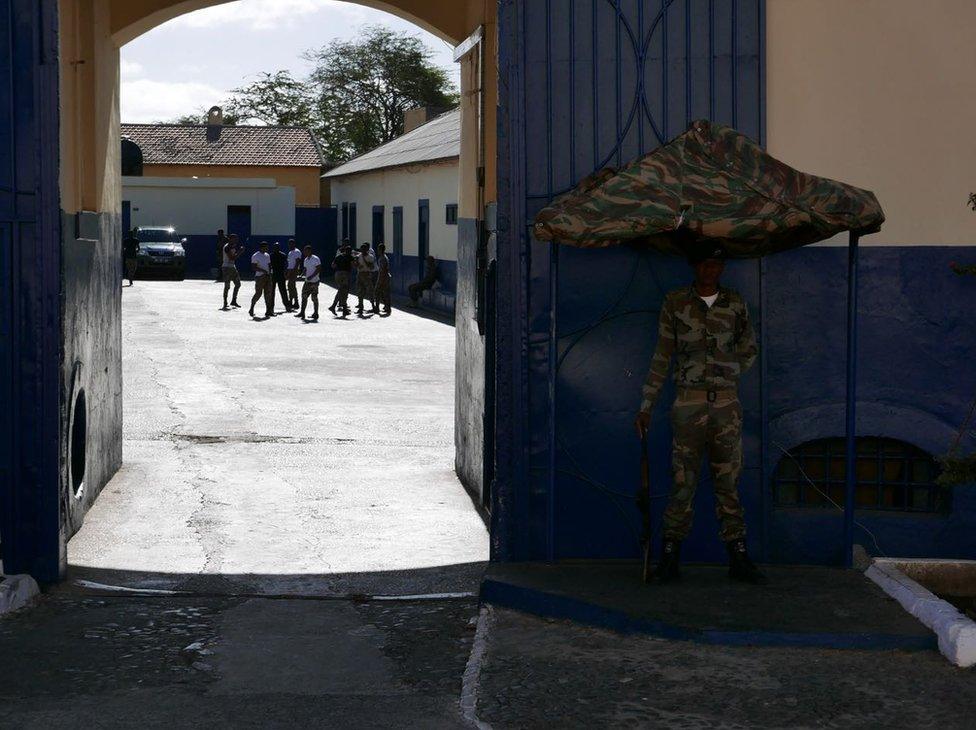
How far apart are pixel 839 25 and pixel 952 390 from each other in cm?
209

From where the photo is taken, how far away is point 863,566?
8078 millimetres

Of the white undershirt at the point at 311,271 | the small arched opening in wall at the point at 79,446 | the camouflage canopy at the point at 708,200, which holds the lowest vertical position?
the small arched opening in wall at the point at 79,446

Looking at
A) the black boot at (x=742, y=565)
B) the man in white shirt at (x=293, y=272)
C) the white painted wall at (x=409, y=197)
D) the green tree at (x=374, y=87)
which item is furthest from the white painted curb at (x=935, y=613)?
the green tree at (x=374, y=87)

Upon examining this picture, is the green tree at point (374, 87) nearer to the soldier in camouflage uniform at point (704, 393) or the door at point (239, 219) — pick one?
the door at point (239, 219)

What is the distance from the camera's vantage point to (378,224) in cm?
4291

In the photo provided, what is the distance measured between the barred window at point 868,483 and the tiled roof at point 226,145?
157 ft

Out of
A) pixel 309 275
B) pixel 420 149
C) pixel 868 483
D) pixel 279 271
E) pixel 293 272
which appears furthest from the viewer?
pixel 420 149

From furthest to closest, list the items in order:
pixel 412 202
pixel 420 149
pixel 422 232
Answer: pixel 420 149
pixel 412 202
pixel 422 232

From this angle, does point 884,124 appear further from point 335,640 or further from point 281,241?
point 281,241

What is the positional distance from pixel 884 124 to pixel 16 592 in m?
5.25

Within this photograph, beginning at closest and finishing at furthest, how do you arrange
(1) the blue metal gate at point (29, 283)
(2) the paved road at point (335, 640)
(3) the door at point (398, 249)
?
(2) the paved road at point (335, 640), (1) the blue metal gate at point (29, 283), (3) the door at point (398, 249)

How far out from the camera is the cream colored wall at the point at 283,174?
54.4 metres

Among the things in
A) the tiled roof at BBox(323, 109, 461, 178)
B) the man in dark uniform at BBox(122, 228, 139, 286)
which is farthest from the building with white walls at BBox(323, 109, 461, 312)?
the man in dark uniform at BBox(122, 228, 139, 286)

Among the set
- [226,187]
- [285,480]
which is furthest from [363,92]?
[285,480]
